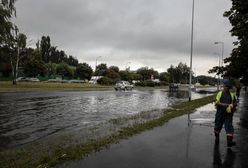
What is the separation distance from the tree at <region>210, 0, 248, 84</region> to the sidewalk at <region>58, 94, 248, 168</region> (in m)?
6.57

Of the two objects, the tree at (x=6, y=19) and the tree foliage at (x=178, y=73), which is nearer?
the tree at (x=6, y=19)

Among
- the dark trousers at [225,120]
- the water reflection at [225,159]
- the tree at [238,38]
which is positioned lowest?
the water reflection at [225,159]

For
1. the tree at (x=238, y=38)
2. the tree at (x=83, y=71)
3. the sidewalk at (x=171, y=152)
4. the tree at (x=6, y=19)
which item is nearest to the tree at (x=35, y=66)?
the tree at (x=83, y=71)

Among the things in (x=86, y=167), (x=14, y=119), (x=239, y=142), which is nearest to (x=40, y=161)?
(x=86, y=167)

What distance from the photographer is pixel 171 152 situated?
694 cm

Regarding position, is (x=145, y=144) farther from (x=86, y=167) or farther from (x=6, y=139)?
(x=6, y=139)

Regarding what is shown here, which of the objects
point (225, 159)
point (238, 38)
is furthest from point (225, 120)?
point (238, 38)

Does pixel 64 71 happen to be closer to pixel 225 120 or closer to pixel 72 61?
pixel 72 61

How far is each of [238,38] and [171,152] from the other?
11944 millimetres

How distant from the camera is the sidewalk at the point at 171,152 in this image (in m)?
5.94

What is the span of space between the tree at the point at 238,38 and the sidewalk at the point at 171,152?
657 centimetres

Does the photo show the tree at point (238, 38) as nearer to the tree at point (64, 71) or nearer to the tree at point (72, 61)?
the tree at point (64, 71)

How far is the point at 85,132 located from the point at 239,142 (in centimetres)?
514

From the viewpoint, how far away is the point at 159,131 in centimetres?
991
